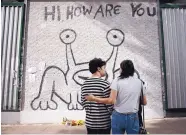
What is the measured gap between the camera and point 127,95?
2.89 meters

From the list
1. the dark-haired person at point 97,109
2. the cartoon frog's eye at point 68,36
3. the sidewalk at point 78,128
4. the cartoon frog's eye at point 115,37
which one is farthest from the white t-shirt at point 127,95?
the cartoon frog's eye at point 68,36

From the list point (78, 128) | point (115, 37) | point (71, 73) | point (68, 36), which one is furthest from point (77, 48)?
point (78, 128)

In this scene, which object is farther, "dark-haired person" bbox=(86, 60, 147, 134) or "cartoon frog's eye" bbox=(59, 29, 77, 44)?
"cartoon frog's eye" bbox=(59, 29, 77, 44)

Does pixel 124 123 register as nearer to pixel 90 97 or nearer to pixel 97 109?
pixel 97 109

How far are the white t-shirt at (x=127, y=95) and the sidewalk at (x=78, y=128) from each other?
2907 millimetres

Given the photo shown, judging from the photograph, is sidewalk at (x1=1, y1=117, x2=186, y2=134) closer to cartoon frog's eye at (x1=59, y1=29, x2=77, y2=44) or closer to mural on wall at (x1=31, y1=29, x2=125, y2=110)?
mural on wall at (x1=31, y1=29, x2=125, y2=110)

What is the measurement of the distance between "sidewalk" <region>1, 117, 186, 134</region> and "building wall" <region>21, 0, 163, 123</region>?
35 centimetres

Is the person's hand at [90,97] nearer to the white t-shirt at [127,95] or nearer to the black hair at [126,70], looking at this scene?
the white t-shirt at [127,95]

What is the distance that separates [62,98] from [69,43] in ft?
5.02

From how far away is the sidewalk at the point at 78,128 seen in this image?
5.69 meters

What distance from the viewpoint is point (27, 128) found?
20.7ft

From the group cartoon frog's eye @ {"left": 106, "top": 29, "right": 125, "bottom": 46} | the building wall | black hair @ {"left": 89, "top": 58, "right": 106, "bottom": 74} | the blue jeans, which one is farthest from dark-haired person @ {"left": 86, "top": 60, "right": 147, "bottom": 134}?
cartoon frog's eye @ {"left": 106, "top": 29, "right": 125, "bottom": 46}

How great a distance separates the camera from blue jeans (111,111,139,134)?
2875 mm

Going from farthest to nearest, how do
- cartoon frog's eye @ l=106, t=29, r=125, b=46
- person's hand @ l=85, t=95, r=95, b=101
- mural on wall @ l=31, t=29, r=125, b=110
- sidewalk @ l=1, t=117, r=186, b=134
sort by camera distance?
1. cartoon frog's eye @ l=106, t=29, r=125, b=46
2. mural on wall @ l=31, t=29, r=125, b=110
3. sidewalk @ l=1, t=117, r=186, b=134
4. person's hand @ l=85, t=95, r=95, b=101
